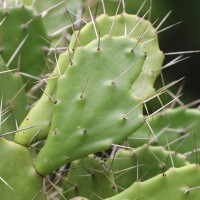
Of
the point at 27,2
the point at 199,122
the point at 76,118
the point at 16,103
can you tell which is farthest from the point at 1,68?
the point at 199,122

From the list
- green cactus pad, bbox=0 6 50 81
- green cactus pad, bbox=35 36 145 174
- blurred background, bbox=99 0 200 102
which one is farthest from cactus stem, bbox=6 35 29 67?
blurred background, bbox=99 0 200 102

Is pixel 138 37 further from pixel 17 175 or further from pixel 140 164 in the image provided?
pixel 17 175

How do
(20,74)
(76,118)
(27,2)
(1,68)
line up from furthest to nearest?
(27,2), (20,74), (1,68), (76,118)

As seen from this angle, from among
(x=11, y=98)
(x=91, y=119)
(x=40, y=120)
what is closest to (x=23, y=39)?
(x=11, y=98)

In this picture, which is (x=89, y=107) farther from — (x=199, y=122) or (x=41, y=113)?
(x=199, y=122)

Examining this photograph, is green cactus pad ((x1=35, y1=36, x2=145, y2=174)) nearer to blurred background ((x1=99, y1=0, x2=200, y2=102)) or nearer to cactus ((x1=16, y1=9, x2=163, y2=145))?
cactus ((x1=16, y1=9, x2=163, y2=145))

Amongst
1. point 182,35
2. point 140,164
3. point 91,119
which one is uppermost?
point 91,119
